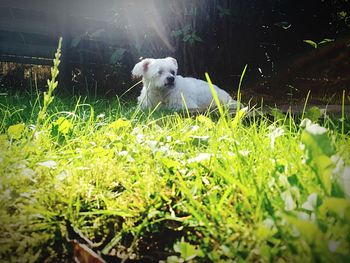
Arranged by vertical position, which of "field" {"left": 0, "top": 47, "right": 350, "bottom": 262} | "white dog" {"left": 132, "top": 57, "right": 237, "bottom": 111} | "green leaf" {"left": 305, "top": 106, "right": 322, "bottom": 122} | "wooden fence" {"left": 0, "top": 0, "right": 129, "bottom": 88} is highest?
"green leaf" {"left": 305, "top": 106, "right": 322, "bottom": 122}

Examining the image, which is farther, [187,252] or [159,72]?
[159,72]

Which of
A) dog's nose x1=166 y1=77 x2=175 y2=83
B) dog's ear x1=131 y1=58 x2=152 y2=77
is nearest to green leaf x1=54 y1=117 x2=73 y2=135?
dog's nose x1=166 y1=77 x2=175 y2=83

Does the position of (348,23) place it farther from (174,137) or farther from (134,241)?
(134,241)

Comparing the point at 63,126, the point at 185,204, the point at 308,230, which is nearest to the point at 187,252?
the point at 185,204

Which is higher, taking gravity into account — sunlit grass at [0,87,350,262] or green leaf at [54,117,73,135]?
sunlit grass at [0,87,350,262]

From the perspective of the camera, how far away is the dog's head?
17.2ft

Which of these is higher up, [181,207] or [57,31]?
[181,207]

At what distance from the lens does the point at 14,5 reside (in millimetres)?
6840

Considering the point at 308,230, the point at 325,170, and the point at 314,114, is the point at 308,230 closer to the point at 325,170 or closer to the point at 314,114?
the point at 325,170

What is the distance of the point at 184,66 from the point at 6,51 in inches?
125

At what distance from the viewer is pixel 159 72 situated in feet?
17.4

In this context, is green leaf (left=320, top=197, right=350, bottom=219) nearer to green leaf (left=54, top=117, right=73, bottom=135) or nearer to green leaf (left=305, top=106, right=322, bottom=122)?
green leaf (left=305, top=106, right=322, bottom=122)

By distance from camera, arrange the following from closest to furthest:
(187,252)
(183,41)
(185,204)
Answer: (187,252), (185,204), (183,41)

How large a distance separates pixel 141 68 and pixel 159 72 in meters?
0.29
